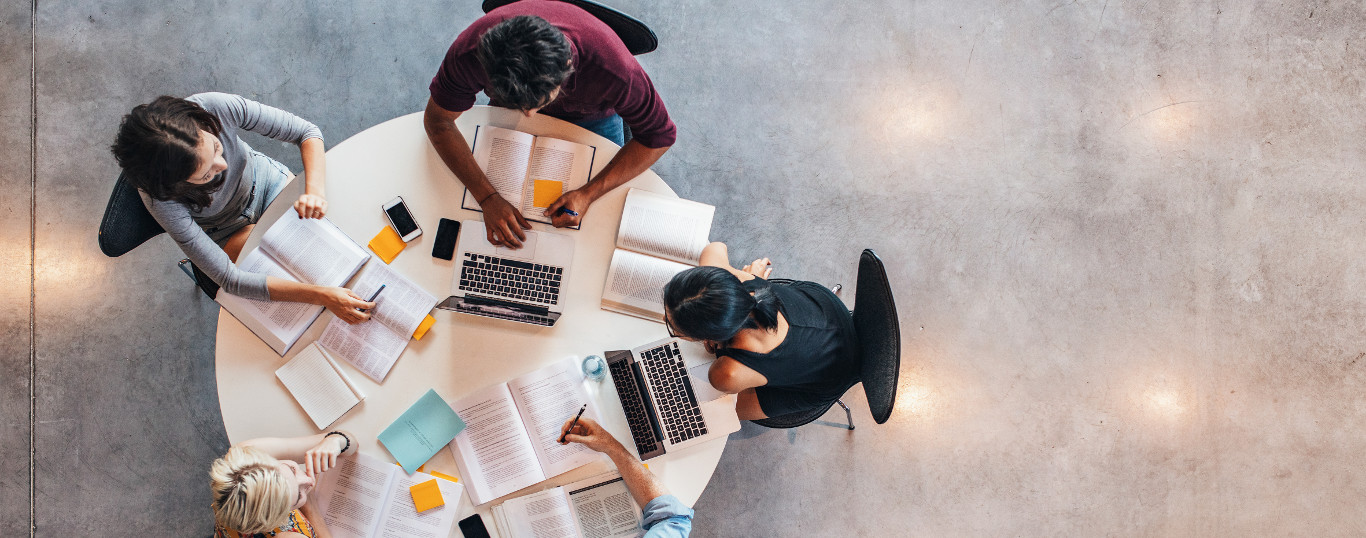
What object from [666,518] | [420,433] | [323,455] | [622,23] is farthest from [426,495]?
[622,23]

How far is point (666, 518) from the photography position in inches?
68.6

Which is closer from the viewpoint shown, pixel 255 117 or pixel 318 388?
pixel 318 388

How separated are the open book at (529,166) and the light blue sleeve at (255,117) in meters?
0.51

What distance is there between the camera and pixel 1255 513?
8.63 ft

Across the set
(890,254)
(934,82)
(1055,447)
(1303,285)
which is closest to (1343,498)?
(1303,285)

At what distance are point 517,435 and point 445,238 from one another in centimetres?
57

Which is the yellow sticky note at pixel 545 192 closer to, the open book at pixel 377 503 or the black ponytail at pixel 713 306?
the black ponytail at pixel 713 306

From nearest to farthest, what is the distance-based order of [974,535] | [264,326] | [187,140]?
[187,140] < [264,326] < [974,535]

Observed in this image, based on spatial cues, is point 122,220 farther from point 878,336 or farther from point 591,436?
point 878,336

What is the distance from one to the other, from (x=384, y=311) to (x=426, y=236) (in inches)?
9.0

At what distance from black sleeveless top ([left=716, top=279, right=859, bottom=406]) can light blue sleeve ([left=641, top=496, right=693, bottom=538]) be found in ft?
1.31

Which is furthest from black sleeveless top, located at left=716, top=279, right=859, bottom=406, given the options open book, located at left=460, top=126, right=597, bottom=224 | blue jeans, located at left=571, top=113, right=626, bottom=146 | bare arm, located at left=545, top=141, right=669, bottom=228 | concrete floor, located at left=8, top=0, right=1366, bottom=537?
concrete floor, located at left=8, top=0, right=1366, bottom=537

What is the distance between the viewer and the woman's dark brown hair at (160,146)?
5.14 feet

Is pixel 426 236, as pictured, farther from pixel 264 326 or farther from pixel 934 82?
pixel 934 82
